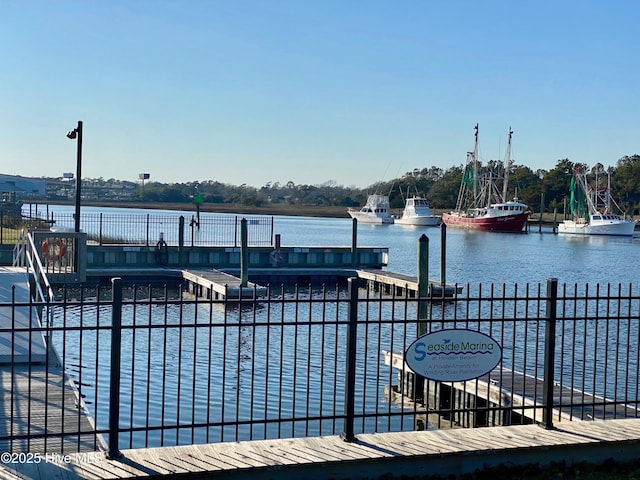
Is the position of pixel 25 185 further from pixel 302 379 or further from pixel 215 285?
pixel 302 379

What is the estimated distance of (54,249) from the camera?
2825 centimetres

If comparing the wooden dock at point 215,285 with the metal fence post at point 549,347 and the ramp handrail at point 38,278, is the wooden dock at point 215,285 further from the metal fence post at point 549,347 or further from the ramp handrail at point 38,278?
the metal fence post at point 549,347

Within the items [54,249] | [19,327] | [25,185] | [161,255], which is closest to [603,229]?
[25,185]

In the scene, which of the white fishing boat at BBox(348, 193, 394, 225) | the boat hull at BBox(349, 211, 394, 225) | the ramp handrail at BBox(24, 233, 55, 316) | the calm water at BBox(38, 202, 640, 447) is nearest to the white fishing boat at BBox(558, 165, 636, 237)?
the calm water at BBox(38, 202, 640, 447)

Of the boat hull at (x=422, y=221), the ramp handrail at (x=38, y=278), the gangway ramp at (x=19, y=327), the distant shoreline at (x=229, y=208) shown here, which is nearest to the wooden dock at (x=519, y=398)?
the gangway ramp at (x=19, y=327)

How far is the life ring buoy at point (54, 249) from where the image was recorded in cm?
2762

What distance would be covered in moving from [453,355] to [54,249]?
71.9 ft

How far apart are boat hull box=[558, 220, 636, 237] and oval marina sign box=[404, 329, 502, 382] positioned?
98392 mm

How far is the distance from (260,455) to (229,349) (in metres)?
13.4

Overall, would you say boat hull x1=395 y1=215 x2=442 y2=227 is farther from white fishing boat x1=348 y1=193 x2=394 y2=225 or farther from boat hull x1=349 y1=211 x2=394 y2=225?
white fishing boat x1=348 y1=193 x2=394 y2=225

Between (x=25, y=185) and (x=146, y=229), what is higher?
(x=25, y=185)

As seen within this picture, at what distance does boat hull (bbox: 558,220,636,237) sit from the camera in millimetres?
102125

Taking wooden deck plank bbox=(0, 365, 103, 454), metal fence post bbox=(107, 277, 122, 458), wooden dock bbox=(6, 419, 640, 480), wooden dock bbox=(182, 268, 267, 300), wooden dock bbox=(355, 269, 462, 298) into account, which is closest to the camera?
wooden dock bbox=(6, 419, 640, 480)

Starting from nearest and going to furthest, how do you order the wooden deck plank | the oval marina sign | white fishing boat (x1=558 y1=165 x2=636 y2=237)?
the oval marina sign, the wooden deck plank, white fishing boat (x1=558 y1=165 x2=636 y2=237)
